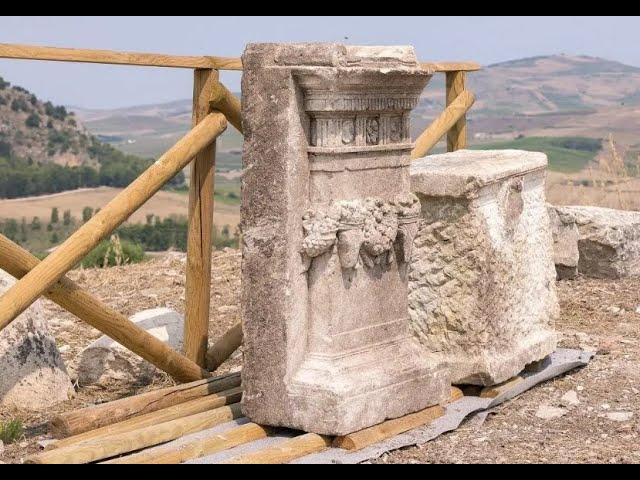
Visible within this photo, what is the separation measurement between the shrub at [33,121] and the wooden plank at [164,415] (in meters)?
32.2

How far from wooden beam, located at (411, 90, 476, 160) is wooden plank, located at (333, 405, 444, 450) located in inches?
93.0

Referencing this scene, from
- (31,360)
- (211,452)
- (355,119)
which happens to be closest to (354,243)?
(355,119)

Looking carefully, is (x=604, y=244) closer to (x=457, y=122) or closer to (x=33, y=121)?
(x=457, y=122)

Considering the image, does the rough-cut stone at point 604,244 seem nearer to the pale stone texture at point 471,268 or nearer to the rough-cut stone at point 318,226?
the pale stone texture at point 471,268

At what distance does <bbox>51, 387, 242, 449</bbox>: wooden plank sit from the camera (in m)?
5.19

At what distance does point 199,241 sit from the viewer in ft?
20.6

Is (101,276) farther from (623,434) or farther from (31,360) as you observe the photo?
(623,434)

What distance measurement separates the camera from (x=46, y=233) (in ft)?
87.0

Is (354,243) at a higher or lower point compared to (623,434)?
higher

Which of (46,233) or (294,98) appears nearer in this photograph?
(294,98)

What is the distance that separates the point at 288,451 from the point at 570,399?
2.03 metres

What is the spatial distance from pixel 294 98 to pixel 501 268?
173 cm

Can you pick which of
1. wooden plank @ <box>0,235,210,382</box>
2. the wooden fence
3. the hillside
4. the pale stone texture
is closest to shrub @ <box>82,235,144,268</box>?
the wooden fence

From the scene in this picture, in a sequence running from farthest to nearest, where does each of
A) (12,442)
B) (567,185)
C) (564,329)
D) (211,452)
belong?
(567,185) < (564,329) < (12,442) < (211,452)
